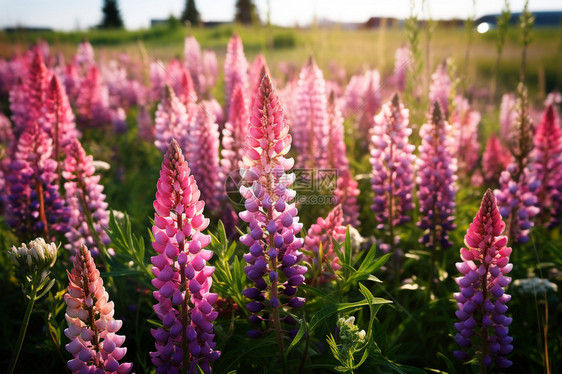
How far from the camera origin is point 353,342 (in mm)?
1671

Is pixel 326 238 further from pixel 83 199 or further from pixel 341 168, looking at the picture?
pixel 83 199

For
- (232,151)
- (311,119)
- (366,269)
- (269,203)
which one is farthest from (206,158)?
(366,269)

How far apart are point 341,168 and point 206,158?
115 centimetres

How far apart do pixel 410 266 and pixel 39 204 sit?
9.59 feet

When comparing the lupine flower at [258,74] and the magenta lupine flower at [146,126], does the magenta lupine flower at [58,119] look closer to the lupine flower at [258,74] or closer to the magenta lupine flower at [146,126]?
the lupine flower at [258,74]

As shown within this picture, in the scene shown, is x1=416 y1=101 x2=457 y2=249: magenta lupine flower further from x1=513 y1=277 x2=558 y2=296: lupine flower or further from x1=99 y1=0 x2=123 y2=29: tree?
x1=99 y1=0 x2=123 y2=29: tree

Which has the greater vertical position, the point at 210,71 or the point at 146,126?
the point at 210,71

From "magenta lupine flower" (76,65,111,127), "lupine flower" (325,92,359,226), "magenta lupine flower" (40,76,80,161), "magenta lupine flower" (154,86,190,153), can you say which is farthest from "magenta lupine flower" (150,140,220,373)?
"magenta lupine flower" (76,65,111,127)

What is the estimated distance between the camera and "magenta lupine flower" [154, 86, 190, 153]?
3514 mm

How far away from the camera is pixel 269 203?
173 cm

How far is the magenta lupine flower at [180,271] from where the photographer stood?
156 centimetres

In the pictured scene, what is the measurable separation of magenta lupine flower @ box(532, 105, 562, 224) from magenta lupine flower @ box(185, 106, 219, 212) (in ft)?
8.72

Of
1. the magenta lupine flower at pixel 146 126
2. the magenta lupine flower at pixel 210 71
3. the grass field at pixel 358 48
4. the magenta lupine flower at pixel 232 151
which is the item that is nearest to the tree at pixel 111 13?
the grass field at pixel 358 48

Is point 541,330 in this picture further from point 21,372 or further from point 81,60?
point 81,60
